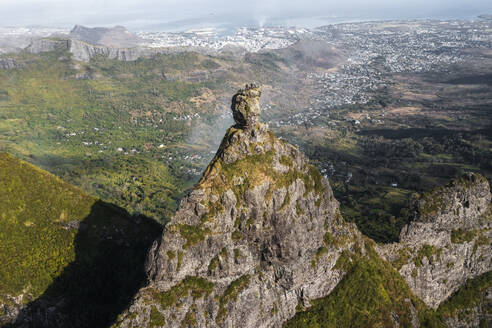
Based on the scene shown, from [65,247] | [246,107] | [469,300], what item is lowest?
[469,300]

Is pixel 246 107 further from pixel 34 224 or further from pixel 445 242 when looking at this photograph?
pixel 445 242

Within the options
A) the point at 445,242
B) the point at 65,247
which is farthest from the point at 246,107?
the point at 445,242

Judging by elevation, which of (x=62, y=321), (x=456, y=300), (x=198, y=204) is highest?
(x=198, y=204)

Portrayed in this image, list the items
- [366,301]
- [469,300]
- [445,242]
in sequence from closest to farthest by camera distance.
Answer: [366,301] → [445,242] → [469,300]

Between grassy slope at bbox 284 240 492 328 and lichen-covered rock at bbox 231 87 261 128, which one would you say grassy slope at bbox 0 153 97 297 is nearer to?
lichen-covered rock at bbox 231 87 261 128

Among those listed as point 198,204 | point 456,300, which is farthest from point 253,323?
point 456,300

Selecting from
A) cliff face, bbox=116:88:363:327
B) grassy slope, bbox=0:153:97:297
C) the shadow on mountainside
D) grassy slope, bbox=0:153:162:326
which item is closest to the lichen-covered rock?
cliff face, bbox=116:88:363:327

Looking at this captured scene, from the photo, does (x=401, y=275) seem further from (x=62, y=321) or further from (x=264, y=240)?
(x=62, y=321)
